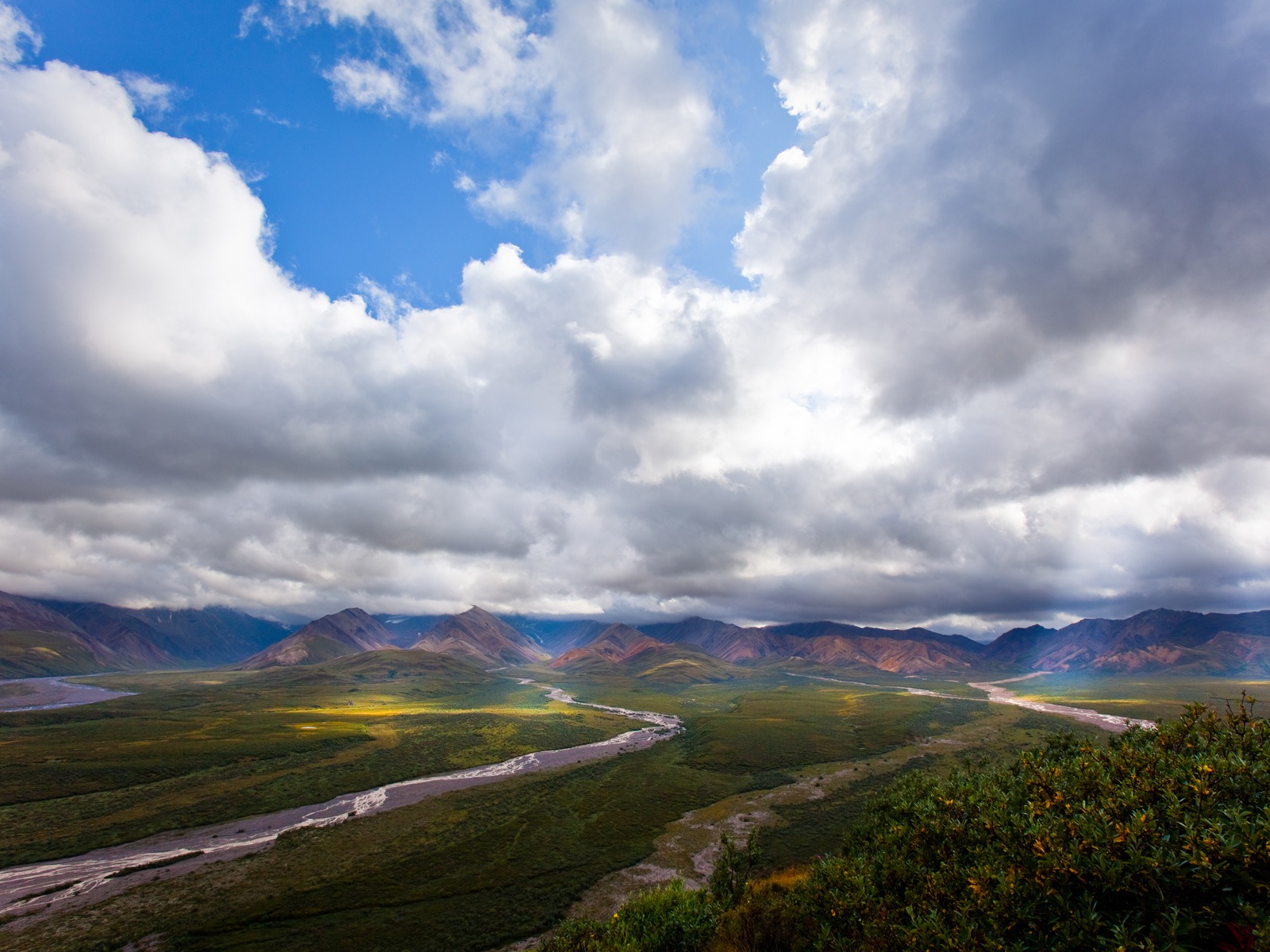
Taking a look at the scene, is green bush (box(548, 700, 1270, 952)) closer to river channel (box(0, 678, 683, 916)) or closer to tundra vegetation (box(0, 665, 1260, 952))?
tundra vegetation (box(0, 665, 1260, 952))

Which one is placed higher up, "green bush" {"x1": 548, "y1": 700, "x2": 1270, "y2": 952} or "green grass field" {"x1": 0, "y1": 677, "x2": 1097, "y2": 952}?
"green bush" {"x1": 548, "y1": 700, "x2": 1270, "y2": 952}

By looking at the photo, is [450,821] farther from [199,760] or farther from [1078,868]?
[1078,868]

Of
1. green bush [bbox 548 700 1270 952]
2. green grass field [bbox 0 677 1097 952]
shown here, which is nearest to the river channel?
green grass field [bbox 0 677 1097 952]

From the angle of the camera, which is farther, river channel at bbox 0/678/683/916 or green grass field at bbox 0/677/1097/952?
river channel at bbox 0/678/683/916

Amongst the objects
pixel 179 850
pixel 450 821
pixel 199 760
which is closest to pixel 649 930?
pixel 450 821

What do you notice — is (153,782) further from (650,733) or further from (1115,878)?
(1115,878)

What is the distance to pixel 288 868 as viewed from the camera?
59.0 metres

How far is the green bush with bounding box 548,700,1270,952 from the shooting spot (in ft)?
37.2

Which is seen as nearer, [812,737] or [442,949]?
[442,949]

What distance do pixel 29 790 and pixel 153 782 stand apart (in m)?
17.0

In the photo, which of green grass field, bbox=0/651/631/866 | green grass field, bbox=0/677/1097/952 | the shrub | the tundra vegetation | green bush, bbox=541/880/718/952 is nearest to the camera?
the shrub

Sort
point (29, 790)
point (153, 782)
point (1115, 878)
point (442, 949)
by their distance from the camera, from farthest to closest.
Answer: point (153, 782) < point (29, 790) < point (442, 949) < point (1115, 878)

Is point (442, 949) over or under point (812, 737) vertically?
over

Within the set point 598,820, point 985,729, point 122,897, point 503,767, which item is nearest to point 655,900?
point 598,820
